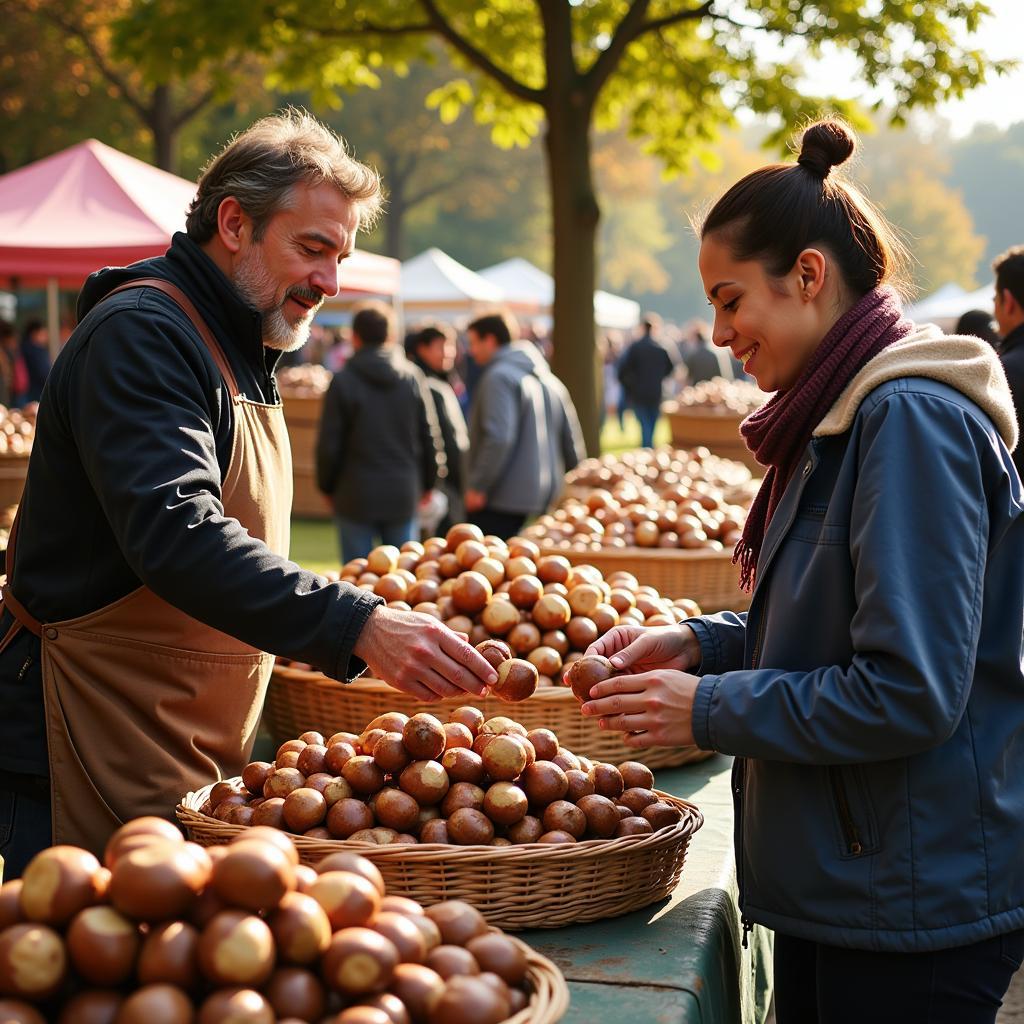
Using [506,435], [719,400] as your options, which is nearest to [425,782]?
[506,435]

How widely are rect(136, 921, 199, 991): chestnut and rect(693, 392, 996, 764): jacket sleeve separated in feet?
3.07

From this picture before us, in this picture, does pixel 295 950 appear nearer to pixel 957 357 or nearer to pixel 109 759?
pixel 109 759

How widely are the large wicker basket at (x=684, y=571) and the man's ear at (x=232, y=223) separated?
2663mm

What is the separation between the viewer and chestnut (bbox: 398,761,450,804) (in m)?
2.40

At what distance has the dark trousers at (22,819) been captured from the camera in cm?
244

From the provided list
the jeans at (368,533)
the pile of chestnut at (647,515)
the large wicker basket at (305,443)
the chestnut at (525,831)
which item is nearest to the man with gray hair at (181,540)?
the chestnut at (525,831)

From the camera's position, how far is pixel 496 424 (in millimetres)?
7926

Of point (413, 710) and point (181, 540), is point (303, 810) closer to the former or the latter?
point (181, 540)

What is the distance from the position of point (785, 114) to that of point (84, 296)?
379 inches

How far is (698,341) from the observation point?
60.7ft

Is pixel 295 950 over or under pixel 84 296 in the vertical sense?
under

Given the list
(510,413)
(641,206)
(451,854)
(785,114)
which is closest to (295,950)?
(451,854)

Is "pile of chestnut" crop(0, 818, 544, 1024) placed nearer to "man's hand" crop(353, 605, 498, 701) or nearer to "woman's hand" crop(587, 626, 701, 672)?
"man's hand" crop(353, 605, 498, 701)

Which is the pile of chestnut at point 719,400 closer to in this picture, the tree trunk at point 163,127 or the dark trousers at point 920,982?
the tree trunk at point 163,127
